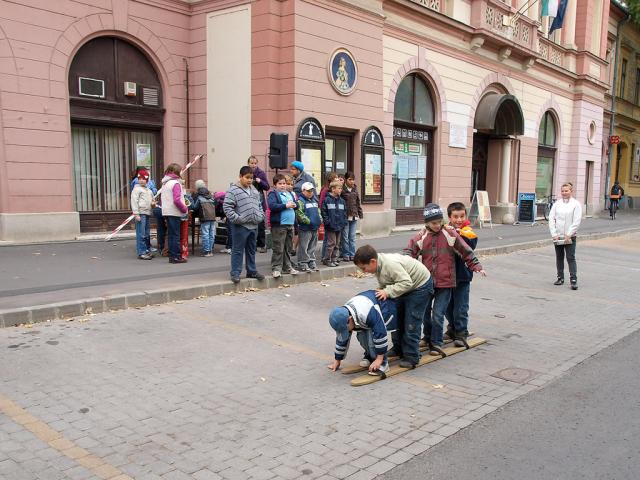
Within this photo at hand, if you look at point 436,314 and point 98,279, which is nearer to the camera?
point 436,314

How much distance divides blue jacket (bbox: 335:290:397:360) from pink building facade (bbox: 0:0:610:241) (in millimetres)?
8120

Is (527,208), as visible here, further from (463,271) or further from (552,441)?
(552,441)

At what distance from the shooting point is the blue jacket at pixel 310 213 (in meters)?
9.78

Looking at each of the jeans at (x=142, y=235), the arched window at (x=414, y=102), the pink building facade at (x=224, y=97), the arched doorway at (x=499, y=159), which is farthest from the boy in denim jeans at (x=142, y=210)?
the arched doorway at (x=499, y=159)

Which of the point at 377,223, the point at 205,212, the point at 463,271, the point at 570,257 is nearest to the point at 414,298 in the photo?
the point at 463,271

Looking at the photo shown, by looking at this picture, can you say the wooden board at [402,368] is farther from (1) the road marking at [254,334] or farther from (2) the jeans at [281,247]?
(2) the jeans at [281,247]

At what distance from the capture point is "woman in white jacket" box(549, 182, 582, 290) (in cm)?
995

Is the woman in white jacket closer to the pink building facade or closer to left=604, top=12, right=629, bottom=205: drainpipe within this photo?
the pink building facade

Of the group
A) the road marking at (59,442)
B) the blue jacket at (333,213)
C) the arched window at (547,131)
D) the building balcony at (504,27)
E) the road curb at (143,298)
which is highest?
the building balcony at (504,27)

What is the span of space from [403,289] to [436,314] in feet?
3.00

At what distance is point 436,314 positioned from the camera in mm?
5781

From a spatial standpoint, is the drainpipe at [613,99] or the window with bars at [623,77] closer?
the drainpipe at [613,99]

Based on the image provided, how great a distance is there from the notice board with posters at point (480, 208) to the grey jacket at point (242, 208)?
1242 cm

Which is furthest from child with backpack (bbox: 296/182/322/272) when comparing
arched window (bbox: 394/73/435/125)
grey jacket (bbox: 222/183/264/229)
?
arched window (bbox: 394/73/435/125)
